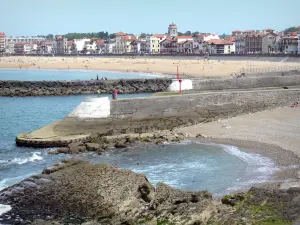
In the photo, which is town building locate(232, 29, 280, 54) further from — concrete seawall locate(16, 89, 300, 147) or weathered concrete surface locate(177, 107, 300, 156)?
weathered concrete surface locate(177, 107, 300, 156)

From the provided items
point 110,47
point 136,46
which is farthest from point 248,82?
point 110,47

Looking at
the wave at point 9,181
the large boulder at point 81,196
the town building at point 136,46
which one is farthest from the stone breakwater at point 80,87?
the town building at point 136,46

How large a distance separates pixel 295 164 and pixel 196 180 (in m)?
4.01

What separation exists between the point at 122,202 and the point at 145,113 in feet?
44.6

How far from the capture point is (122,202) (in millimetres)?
14930

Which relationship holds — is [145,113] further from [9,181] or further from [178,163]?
[9,181]

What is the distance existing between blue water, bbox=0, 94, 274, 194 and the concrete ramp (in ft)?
10.1

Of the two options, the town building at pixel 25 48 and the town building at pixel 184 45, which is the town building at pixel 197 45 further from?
the town building at pixel 25 48

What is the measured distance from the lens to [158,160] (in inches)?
871

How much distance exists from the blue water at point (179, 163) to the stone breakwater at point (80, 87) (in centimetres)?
2489

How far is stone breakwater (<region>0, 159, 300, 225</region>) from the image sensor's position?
13273mm

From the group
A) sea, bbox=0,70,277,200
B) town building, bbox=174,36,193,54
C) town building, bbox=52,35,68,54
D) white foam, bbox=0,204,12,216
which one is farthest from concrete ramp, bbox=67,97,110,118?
town building, bbox=52,35,68,54

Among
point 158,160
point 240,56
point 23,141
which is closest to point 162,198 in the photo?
point 158,160

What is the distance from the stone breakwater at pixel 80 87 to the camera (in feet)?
173
